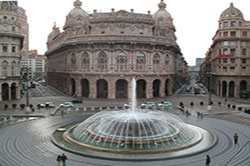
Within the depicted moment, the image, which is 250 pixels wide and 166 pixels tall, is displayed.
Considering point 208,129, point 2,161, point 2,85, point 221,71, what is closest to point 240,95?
point 221,71

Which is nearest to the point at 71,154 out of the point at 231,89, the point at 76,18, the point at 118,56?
the point at 118,56

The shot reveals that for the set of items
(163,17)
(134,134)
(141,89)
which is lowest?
(134,134)

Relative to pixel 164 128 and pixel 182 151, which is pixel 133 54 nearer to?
pixel 164 128

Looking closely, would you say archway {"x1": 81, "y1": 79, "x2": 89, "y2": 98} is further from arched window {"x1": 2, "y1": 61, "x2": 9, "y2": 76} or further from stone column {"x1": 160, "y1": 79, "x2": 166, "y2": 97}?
arched window {"x1": 2, "y1": 61, "x2": 9, "y2": 76}

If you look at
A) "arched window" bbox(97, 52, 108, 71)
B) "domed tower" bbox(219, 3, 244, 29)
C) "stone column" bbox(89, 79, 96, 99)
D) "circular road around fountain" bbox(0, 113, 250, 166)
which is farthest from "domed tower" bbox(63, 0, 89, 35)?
"circular road around fountain" bbox(0, 113, 250, 166)

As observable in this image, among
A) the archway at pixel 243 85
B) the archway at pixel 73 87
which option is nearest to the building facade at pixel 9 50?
the archway at pixel 73 87

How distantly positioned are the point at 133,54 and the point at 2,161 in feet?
160

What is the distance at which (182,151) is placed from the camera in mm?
27453

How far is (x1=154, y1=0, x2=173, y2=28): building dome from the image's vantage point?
286 ft

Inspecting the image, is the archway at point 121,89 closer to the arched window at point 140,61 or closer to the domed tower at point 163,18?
the arched window at point 140,61

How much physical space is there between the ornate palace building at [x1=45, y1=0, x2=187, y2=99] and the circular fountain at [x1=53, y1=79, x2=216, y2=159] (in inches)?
1438

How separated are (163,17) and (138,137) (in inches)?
2524

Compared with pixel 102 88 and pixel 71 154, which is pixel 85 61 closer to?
pixel 102 88

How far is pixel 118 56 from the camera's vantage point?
231 feet
